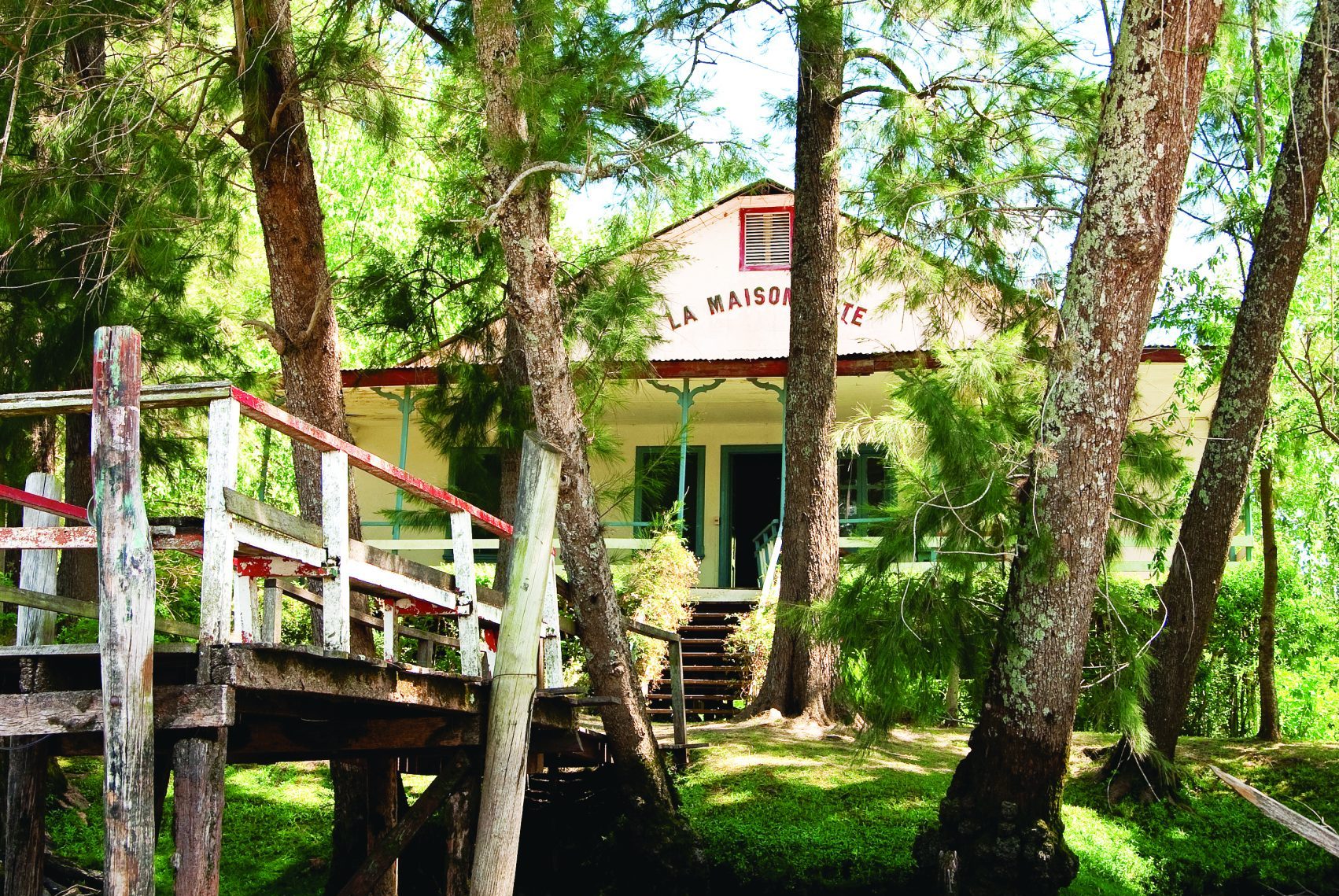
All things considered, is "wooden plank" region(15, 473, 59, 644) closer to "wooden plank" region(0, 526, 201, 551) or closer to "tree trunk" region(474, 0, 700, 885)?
"wooden plank" region(0, 526, 201, 551)

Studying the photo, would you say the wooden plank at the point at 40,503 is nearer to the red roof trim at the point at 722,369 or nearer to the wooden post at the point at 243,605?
the wooden post at the point at 243,605

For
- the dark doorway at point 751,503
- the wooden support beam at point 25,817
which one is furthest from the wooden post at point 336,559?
Answer: the dark doorway at point 751,503

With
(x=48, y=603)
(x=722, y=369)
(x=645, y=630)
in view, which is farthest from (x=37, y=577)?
(x=722, y=369)

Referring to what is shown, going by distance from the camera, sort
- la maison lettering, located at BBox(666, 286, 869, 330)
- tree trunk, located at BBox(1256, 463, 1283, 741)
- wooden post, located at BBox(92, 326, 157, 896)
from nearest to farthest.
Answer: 1. wooden post, located at BBox(92, 326, 157, 896)
2. tree trunk, located at BBox(1256, 463, 1283, 741)
3. la maison lettering, located at BBox(666, 286, 869, 330)

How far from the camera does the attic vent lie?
18562 millimetres

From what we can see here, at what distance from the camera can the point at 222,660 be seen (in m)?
5.08

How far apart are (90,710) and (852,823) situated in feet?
19.6

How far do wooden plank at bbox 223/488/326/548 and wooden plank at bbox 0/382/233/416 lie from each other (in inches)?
16.2

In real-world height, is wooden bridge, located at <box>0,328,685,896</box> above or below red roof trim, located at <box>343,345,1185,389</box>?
below

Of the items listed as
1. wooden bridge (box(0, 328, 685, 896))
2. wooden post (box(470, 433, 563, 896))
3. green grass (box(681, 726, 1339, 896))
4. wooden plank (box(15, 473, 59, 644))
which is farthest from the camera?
green grass (box(681, 726, 1339, 896))

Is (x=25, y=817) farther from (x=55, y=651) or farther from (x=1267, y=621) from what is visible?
(x=1267, y=621)

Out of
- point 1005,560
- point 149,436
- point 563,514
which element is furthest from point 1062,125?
point 149,436

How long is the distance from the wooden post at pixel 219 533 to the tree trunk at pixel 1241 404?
751cm

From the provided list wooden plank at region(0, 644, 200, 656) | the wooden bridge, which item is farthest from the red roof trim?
wooden plank at region(0, 644, 200, 656)
